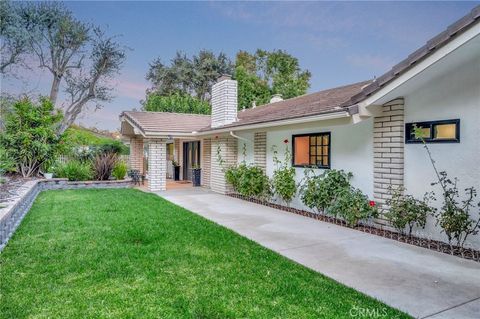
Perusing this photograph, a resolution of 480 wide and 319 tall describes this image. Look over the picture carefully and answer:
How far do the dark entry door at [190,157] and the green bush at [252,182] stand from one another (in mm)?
6027

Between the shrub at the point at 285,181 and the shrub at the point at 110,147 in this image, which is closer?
the shrub at the point at 285,181

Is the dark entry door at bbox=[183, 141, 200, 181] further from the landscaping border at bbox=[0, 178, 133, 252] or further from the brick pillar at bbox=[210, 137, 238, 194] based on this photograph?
the landscaping border at bbox=[0, 178, 133, 252]

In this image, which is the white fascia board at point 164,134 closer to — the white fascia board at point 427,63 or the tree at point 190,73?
the white fascia board at point 427,63

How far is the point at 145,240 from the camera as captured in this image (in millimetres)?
6113

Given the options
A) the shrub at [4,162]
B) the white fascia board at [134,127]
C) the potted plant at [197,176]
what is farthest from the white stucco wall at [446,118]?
the potted plant at [197,176]

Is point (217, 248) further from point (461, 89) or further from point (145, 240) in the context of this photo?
point (461, 89)

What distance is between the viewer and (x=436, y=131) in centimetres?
618

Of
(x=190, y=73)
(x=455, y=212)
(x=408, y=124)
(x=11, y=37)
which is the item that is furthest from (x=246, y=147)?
(x=190, y=73)

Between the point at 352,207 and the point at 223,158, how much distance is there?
737 centimetres

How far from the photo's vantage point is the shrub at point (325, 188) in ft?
26.4

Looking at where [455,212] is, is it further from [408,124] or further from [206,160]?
[206,160]

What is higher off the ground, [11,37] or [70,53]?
[70,53]

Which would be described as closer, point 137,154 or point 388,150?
point 388,150

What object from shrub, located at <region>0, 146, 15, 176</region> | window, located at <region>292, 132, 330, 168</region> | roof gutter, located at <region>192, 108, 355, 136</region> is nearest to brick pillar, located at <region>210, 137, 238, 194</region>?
roof gutter, located at <region>192, 108, 355, 136</region>
